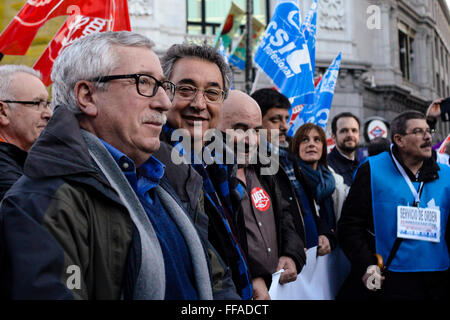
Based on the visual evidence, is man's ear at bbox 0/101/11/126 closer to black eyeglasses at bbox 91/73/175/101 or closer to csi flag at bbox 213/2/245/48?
black eyeglasses at bbox 91/73/175/101

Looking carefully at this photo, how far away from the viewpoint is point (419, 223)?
12.3 feet

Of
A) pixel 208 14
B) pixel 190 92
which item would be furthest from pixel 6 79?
pixel 208 14

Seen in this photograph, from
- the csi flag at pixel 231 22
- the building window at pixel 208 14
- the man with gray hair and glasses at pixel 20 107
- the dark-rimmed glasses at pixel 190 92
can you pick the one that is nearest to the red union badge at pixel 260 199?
the dark-rimmed glasses at pixel 190 92

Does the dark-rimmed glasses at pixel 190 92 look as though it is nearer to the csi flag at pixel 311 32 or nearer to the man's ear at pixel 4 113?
the man's ear at pixel 4 113

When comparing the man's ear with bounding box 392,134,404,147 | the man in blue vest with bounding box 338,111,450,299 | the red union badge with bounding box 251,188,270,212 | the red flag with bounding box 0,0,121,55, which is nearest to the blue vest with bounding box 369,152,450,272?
the man in blue vest with bounding box 338,111,450,299

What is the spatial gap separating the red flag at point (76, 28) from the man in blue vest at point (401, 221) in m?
2.33

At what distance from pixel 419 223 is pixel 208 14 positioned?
16.1m

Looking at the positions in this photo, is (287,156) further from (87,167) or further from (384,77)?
(384,77)

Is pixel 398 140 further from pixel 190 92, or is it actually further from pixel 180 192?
pixel 180 192

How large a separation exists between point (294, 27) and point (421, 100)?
2256 centimetres

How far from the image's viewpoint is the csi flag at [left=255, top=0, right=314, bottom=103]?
5.11 meters

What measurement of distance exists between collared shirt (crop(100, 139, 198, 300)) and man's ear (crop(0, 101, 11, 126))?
4.43ft

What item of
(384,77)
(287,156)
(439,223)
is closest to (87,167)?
(287,156)

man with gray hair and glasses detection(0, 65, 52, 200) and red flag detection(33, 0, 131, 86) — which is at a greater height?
red flag detection(33, 0, 131, 86)
